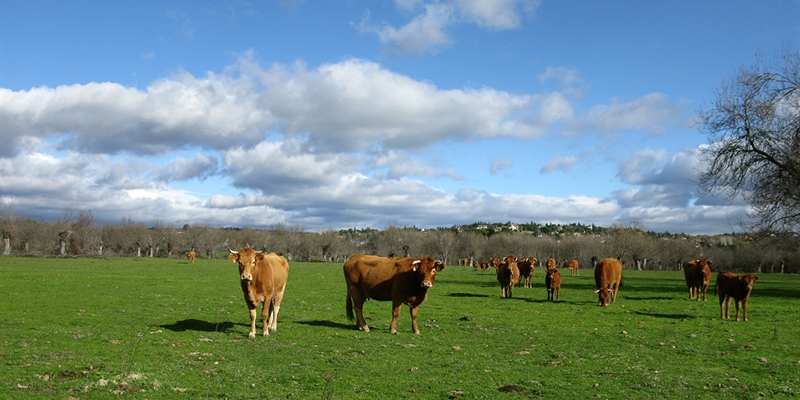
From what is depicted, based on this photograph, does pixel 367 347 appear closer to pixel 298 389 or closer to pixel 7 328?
pixel 298 389

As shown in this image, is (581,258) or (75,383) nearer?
(75,383)

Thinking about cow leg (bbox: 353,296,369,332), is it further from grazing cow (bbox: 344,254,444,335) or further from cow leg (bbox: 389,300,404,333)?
cow leg (bbox: 389,300,404,333)

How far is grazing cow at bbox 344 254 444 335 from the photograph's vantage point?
14.2 metres

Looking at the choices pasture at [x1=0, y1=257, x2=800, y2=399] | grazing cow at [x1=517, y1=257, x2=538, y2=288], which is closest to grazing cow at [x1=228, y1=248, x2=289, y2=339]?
pasture at [x1=0, y1=257, x2=800, y2=399]

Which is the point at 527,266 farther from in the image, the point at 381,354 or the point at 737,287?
the point at 381,354

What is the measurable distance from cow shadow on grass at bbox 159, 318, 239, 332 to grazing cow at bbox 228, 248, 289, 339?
1.20 m

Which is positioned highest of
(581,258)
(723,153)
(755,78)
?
(755,78)

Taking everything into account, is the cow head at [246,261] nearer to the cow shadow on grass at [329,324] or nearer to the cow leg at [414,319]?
the cow shadow on grass at [329,324]

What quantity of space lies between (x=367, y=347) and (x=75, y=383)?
229 inches

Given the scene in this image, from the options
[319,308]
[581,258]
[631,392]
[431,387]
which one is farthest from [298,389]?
[581,258]

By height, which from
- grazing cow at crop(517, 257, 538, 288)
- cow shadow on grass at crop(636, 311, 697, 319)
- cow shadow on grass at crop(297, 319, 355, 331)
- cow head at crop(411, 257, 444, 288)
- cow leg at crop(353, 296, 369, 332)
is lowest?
cow shadow on grass at crop(297, 319, 355, 331)

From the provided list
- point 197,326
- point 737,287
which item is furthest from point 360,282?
point 737,287

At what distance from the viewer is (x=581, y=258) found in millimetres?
135875

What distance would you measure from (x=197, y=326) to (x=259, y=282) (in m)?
2.58
